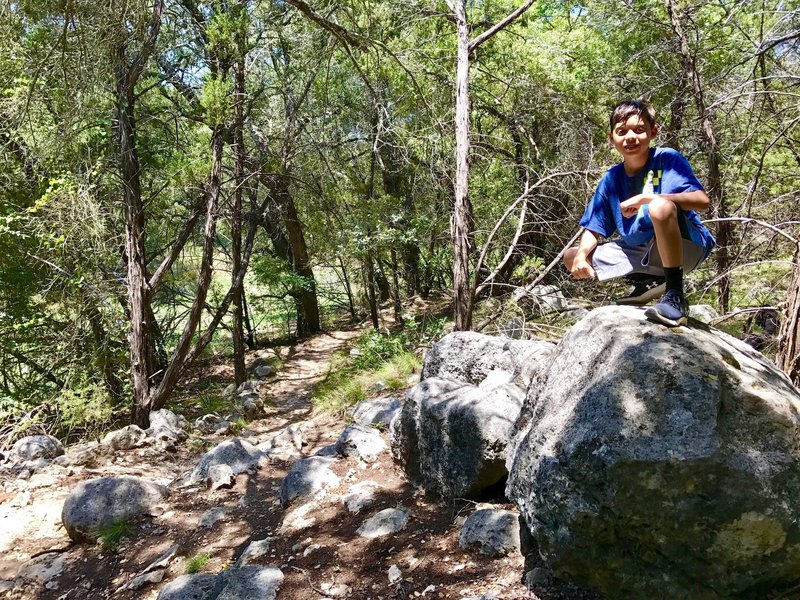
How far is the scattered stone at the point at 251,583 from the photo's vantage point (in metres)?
2.81

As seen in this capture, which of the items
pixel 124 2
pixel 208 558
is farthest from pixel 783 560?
pixel 124 2

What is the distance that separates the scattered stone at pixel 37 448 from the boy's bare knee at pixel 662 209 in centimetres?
638

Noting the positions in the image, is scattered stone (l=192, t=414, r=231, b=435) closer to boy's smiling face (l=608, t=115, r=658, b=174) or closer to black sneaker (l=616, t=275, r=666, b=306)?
black sneaker (l=616, t=275, r=666, b=306)

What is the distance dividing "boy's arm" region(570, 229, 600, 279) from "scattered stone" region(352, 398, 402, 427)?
301 centimetres

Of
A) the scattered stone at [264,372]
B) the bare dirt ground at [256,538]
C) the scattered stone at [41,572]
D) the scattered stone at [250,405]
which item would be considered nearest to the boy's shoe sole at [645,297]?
the bare dirt ground at [256,538]

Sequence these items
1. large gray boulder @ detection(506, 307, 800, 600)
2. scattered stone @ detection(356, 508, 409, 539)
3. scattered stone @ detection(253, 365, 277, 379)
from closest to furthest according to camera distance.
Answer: large gray boulder @ detection(506, 307, 800, 600) → scattered stone @ detection(356, 508, 409, 539) → scattered stone @ detection(253, 365, 277, 379)

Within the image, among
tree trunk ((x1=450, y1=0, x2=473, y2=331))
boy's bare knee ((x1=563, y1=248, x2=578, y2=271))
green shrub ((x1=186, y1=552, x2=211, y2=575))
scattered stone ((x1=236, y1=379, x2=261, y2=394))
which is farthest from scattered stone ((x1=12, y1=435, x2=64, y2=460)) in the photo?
boy's bare knee ((x1=563, y1=248, x2=578, y2=271))

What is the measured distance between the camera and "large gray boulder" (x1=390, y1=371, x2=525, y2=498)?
10.2 feet

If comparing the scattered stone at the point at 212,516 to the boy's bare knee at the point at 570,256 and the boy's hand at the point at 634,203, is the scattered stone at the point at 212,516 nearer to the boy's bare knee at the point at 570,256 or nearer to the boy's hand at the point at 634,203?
the boy's bare knee at the point at 570,256

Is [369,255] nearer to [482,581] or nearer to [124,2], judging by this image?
[124,2]

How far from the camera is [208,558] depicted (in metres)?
3.52

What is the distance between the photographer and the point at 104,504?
13.9 feet

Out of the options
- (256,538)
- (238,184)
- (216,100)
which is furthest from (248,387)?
(256,538)

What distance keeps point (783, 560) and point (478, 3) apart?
1032 centimetres
